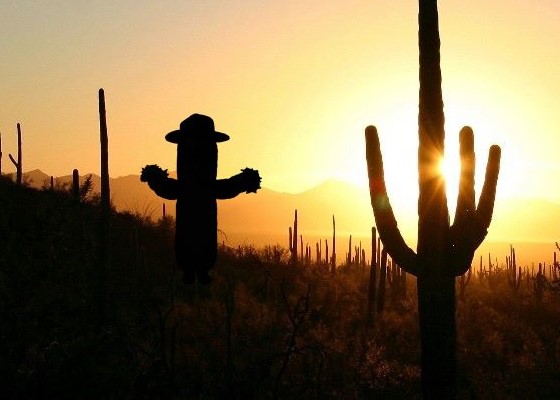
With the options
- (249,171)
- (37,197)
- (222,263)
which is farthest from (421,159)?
(37,197)

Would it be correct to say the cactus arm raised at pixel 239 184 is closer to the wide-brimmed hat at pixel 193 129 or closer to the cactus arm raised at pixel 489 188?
the wide-brimmed hat at pixel 193 129

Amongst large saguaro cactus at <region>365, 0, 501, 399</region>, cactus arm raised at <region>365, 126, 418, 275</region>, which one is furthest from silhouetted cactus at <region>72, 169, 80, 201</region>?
large saguaro cactus at <region>365, 0, 501, 399</region>

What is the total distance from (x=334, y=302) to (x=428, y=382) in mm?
14997

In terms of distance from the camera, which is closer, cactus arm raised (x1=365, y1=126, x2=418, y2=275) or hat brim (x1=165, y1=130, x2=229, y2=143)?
hat brim (x1=165, y1=130, x2=229, y2=143)

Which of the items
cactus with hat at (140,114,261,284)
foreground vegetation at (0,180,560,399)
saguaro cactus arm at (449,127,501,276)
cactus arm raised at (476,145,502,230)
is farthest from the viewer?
foreground vegetation at (0,180,560,399)

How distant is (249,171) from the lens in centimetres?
161

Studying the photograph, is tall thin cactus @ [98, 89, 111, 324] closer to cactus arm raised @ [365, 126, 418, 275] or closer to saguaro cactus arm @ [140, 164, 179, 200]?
cactus arm raised @ [365, 126, 418, 275]

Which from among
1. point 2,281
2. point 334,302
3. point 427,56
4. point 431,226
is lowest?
point 334,302

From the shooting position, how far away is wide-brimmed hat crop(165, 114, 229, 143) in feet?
5.13

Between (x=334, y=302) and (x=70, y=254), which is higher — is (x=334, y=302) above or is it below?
below

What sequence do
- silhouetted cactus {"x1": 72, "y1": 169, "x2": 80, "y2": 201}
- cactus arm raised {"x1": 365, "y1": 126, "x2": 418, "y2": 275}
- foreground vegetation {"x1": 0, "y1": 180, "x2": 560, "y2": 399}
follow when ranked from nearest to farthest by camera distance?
1. cactus arm raised {"x1": 365, "y1": 126, "x2": 418, "y2": 275}
2. foreground vegetation {"x1": 0, "y1": 180, "x2": 560, "y2": 399}
3. silhouetted cactus {"x1": 72, "y1": 169, "x2": 80, "y2": 201}

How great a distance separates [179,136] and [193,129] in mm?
41

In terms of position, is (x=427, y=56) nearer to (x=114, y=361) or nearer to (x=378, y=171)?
→ (x=378, y=171)

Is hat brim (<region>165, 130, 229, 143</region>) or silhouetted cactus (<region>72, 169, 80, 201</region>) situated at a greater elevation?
silhouetted cactus (<region>72, 169, 80, 201</region>)
